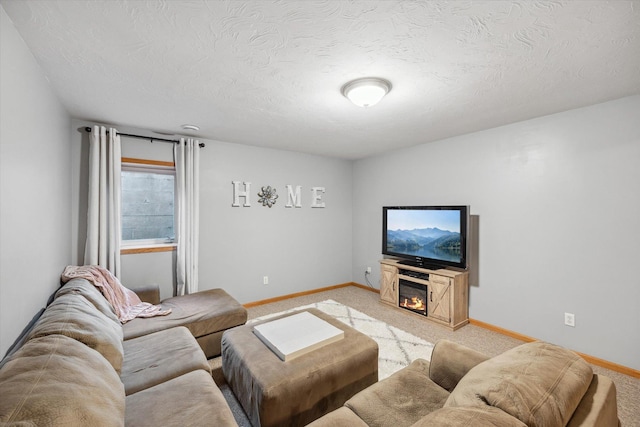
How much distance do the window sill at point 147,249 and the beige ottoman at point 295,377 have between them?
193 cm

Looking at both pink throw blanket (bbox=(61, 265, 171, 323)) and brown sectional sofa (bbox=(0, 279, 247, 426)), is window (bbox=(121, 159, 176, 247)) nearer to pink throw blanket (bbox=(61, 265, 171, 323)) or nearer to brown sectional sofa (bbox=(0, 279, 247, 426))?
pink throw blanket (bbox=(61, 265, 171, 323))

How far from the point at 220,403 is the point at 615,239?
3470mm

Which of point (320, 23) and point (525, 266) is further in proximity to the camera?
point (525, 266)

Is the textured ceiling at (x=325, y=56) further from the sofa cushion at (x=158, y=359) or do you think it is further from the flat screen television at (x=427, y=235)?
the sofa cushion at (x=158, y=359)

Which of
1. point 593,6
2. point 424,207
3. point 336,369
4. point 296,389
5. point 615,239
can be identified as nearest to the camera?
point 593,6

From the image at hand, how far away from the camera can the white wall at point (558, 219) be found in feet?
8.05

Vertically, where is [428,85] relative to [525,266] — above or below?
above

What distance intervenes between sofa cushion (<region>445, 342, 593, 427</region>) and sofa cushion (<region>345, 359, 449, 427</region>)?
386 mm

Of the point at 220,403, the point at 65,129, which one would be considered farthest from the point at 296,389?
the point at 65,129

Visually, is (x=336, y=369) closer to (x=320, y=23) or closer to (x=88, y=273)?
(x=320, y=23)

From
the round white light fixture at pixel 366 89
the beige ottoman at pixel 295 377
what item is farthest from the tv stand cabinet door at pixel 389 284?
the round white light fixture at pixel 366 89

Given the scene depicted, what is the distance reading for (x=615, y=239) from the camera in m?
2.50

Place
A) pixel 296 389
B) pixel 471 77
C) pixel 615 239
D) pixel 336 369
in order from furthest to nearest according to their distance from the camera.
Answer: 1. pixel 615 239
2. pixel 471 77
3. pixel 336 369
4. pixel 296 389

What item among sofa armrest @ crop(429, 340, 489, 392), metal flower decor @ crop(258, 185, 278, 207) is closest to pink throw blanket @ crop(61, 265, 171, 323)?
metal flower decor @ crop(258, 185, 278, 207)
